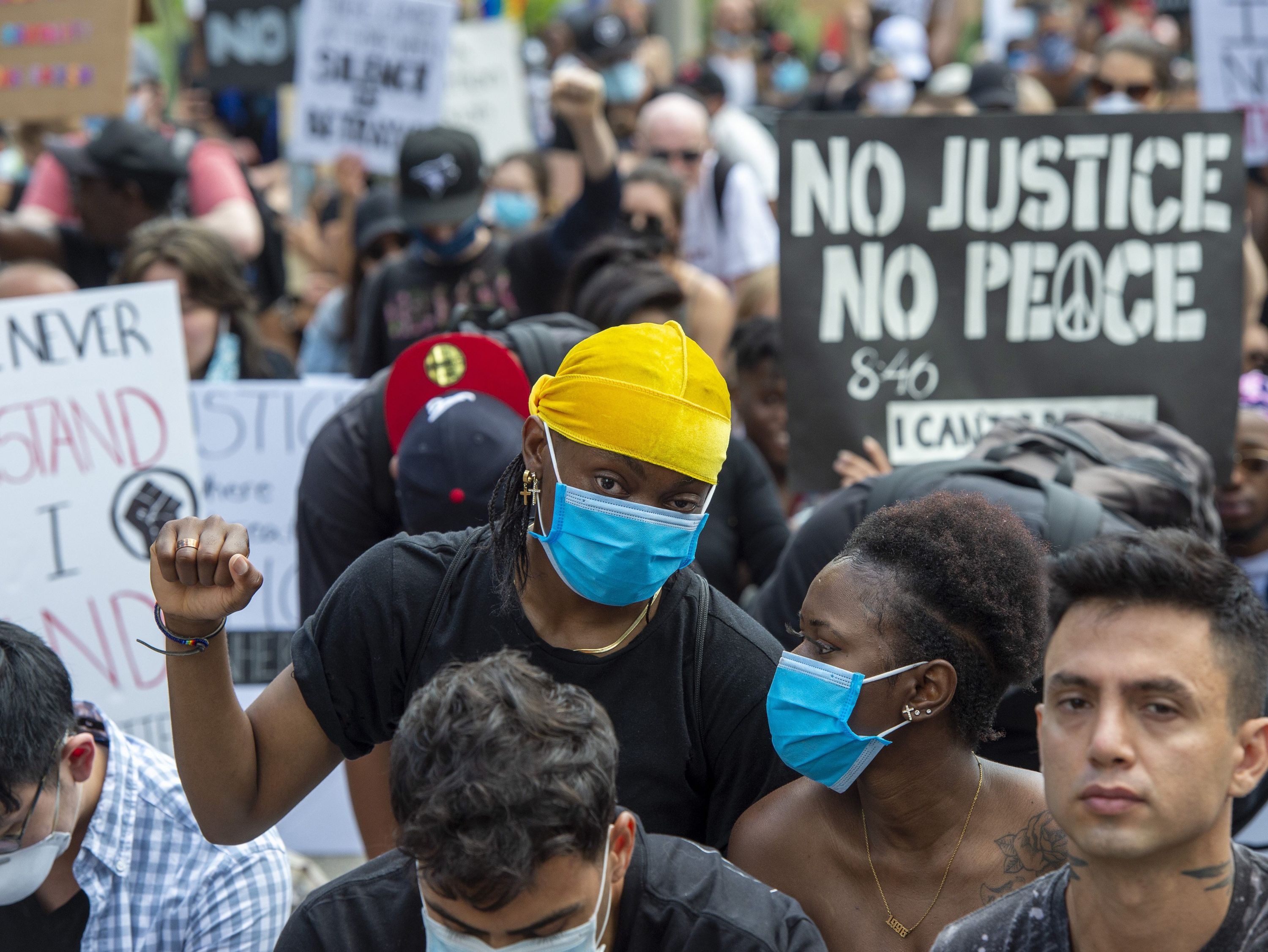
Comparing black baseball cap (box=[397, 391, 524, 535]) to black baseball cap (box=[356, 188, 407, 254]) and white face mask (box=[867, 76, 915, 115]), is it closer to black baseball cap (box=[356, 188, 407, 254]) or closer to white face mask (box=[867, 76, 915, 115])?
black baseball cap (box=[356, 188, 407, 254])

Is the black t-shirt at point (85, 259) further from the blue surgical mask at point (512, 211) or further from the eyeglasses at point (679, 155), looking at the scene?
the eyeglasses at point (679, 155)

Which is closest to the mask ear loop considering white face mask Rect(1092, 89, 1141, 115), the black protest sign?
white face mask Rect(1092, 89, 1141, 115)

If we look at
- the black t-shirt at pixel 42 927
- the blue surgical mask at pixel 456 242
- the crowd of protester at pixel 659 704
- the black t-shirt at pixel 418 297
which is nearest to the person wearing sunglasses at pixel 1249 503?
the crowd of protester at pixel 659 704

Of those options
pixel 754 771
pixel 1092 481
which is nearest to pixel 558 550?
pixel 754 771

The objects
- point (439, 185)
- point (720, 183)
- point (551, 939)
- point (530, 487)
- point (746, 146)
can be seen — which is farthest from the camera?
point (746, 146)

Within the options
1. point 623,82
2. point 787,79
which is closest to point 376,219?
point 623,82

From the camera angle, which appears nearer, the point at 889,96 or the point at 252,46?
the point at 252,46

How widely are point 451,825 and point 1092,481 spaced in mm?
2089

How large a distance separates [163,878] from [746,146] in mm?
6785

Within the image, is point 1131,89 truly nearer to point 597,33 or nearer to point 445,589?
point 597,33

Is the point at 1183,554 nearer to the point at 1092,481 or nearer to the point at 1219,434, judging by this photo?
the point at 1092,481

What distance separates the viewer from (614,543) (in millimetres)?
2451

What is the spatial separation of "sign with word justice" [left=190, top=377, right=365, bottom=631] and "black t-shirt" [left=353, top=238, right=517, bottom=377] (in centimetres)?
34

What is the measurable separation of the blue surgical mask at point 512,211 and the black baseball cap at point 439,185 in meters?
1.89
